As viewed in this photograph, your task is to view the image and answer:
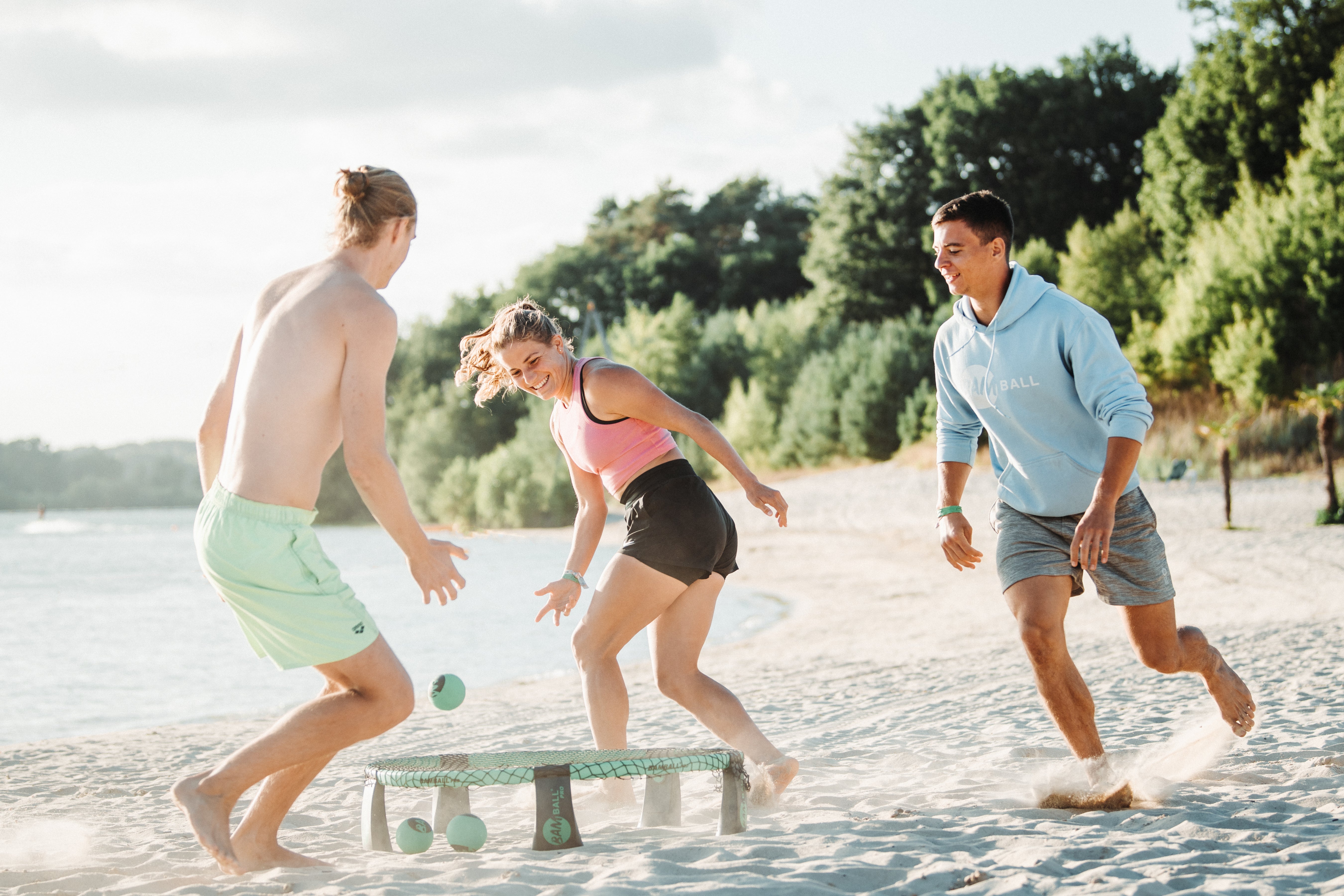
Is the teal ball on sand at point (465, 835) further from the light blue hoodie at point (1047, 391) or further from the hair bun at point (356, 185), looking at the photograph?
the light blue hoodie at point (1047, 391)

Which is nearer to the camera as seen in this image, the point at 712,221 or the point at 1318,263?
the point at 1318,263

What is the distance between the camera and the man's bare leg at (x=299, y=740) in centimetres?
335

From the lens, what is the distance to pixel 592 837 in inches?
154

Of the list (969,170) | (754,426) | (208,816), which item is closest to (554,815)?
(208,816)

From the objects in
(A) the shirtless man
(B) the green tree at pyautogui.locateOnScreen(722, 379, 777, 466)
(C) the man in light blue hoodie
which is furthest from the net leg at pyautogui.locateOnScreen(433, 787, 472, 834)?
(B) the green tree at pyautogui.locateOnScreen(722, 379, 777, 466)

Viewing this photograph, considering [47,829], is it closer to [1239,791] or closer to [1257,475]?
[1239,791]

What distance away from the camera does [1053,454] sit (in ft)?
13.1

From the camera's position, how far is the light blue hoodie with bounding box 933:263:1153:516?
12.5ft

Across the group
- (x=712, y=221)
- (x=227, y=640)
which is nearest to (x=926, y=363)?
(x=227, y=640)

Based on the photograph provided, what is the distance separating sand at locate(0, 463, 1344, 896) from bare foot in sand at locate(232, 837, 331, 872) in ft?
0.21

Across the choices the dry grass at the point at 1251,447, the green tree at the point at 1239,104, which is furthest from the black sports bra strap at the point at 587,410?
the green tree at the point at 1239,104

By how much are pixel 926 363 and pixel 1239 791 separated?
29.9 meters

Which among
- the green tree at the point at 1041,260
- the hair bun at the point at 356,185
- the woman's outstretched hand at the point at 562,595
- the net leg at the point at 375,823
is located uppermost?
the green tree at the point at 1041,260

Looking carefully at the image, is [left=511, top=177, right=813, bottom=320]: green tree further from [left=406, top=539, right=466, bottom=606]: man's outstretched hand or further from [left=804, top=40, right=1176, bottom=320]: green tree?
[left=406, top=539, right=466, bottom=606]: man's outstretched hand
